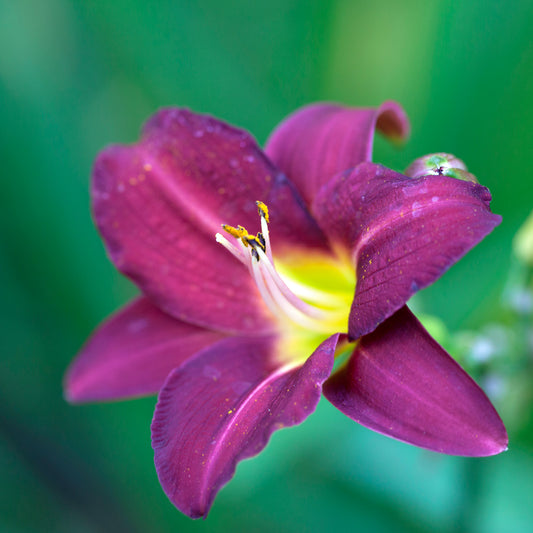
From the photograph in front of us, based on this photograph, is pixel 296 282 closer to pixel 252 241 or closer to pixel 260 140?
pixel 252 241

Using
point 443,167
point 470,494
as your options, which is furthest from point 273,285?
point 470,494

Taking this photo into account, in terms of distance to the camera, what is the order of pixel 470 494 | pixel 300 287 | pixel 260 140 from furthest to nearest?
pixel 260 140, pixel 470 494, pixel 300 287

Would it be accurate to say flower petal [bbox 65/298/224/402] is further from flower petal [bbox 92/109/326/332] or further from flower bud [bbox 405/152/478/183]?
flower bud [bbox 405/152/478/183]

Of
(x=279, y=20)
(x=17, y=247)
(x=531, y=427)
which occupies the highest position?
(x=279, y=20)

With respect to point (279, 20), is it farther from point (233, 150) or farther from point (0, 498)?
point (0, 498)

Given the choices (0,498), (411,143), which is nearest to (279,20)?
(411,143)

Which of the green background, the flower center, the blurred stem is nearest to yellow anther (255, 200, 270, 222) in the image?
the flower center
